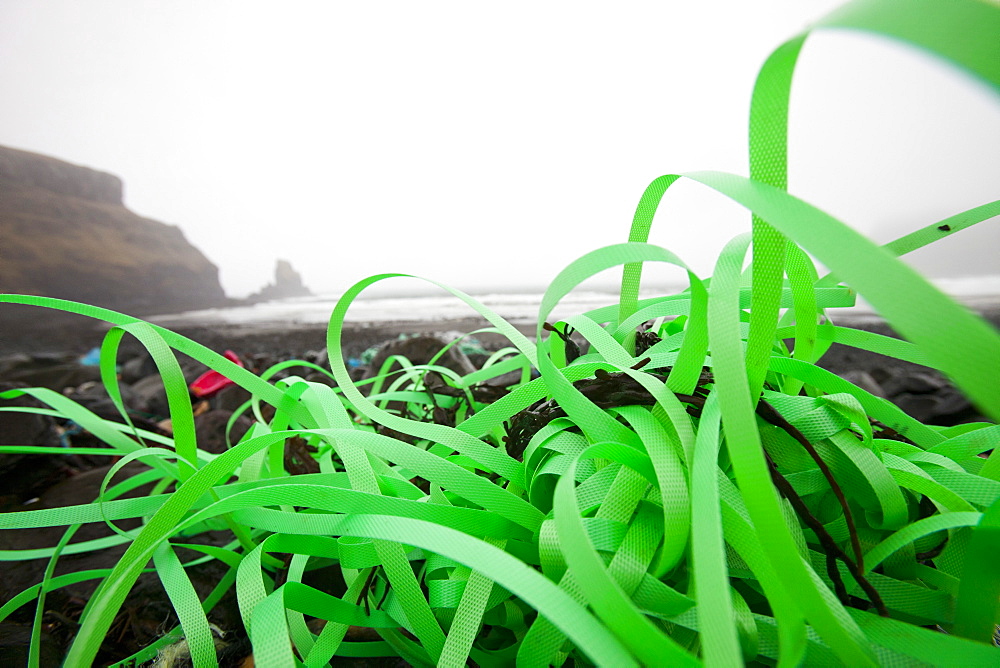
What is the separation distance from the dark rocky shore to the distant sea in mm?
62

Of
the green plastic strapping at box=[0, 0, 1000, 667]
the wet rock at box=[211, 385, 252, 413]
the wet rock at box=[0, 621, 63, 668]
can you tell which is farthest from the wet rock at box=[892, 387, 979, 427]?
the wet rock at box=[211, 385, 252, 413]

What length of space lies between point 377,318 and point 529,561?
4.38 feet

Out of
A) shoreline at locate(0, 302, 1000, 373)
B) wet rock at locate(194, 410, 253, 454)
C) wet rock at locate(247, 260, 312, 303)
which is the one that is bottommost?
wet rock at locate(194, 410, 253, 454)

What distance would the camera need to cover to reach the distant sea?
107 cm

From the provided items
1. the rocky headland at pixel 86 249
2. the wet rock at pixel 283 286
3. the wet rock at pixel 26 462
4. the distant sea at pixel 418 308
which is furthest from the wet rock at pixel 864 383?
the rocky headland at pixel 86 249

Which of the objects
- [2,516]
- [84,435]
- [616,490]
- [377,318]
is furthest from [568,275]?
[377,318]

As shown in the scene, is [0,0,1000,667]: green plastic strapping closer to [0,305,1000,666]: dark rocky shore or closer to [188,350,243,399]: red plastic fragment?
[0,305,1000,666]: dark rocky shore

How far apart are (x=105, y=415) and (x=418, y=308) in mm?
937

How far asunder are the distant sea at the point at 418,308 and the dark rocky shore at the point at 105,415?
6 cm

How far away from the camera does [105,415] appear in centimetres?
66

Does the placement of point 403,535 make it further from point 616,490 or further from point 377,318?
point 377,318

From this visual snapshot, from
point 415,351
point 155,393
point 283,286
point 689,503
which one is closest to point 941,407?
point 689,503

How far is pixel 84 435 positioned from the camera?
0.63 m

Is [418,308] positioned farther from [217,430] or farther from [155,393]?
[217,430]
